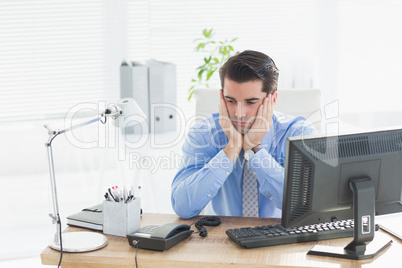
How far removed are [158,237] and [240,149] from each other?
1.62 ft

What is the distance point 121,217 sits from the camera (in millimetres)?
1604

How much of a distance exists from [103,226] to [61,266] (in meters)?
0.20

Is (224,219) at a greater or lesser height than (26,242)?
greater

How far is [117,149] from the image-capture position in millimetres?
3332

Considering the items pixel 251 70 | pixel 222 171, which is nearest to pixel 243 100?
pixel 251 70

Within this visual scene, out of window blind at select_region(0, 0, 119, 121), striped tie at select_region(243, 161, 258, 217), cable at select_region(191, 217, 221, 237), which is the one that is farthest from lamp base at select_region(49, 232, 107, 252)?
window blind at select_region(0, 0, 119, 121)

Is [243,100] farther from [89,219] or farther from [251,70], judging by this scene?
[89,219]

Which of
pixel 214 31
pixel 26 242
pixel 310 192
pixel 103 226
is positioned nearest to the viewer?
pixel 310 192

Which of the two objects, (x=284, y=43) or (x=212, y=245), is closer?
(x=212, y=245)

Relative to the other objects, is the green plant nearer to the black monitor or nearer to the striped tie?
the striped tie

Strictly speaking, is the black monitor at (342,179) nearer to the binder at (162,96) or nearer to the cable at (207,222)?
the cable at (207,222)

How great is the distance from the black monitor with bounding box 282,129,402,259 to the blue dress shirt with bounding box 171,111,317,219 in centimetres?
33

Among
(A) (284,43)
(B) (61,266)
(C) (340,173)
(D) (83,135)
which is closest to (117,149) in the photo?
(D) (83,135)

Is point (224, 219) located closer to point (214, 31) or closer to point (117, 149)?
point (117, 149)
